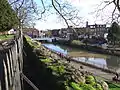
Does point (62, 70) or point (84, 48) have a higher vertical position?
point (62, 70)

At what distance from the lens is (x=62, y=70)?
982cm

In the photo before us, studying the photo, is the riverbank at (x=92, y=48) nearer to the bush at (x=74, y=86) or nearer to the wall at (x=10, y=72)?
the bush at (x=74, y=86)

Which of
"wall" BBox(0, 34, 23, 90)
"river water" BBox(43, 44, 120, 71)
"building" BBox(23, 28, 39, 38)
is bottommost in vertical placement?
"river water" BBox(43, 44, 120, 71)

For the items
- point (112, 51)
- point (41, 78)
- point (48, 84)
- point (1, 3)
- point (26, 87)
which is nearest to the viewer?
point (26, 87)

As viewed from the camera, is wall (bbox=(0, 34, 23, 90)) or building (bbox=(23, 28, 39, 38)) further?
building (bbox=(23, 28, 39, 38))

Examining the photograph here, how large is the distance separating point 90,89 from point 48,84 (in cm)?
228

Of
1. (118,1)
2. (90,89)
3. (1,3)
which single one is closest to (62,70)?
(90,89)

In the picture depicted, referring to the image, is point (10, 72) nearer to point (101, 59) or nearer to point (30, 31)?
point (101, 59)

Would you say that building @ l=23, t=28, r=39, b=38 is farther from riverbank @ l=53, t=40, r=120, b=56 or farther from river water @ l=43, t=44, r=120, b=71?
riverbank @ l=53, t=40, r=120, b=56

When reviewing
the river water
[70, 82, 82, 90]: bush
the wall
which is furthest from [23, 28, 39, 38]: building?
the wall

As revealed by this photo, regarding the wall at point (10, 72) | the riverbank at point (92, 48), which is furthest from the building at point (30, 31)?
the wall at point (10, 72)

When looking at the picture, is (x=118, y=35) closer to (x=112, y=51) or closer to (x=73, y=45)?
(x=112, y=51)

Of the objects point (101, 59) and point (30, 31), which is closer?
point (101, 59)

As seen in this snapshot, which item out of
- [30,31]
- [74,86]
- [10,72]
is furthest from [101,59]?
[10,72]
